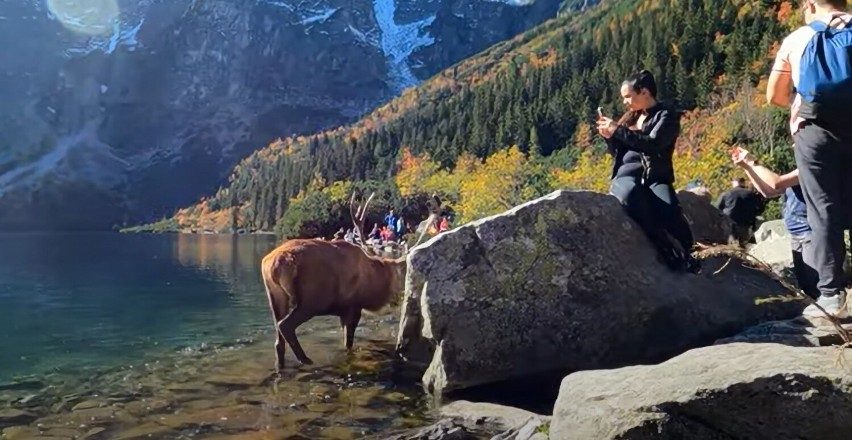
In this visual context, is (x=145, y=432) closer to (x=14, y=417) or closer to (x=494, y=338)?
(x=14, y=417)

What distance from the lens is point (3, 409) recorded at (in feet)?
26.3

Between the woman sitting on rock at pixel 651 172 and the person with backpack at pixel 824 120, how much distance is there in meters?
2.19

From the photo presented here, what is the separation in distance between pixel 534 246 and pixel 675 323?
167 cm

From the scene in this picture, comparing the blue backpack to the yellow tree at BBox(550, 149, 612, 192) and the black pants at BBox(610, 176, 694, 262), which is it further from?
the yellow tree at BBox(550, 149, 612, 192)

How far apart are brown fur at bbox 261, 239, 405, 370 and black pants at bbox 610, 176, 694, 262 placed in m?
4.08

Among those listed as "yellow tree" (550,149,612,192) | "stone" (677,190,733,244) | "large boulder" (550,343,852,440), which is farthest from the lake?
"yellow tree" (550,149,612,192)

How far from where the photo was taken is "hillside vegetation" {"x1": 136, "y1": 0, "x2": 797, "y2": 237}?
5700 cm

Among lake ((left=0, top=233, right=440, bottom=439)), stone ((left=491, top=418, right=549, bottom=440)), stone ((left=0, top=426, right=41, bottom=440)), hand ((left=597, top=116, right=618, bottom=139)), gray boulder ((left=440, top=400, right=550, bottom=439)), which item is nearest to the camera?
stone ((left=491, top=418, right=549, bottom=440))

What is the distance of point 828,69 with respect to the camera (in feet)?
14.9

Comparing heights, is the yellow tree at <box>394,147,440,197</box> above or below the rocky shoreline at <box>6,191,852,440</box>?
above

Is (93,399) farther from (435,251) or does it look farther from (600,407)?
(600,407)

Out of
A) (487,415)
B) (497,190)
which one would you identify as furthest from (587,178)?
(487,415)

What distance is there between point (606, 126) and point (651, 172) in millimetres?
998

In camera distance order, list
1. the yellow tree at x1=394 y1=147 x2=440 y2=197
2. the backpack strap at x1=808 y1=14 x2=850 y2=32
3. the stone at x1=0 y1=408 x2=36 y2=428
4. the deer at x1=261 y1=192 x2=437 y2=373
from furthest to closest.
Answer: the yellow tree at x1=394 y1=147 x2=440 y2=197
the deer at x1=261 y1=192 x2=437 y2=373
the stone at x1=0 y1=408 x2=36 y2=428
the backpack strap at x1=808 y1=14 x2=850 y2=32
